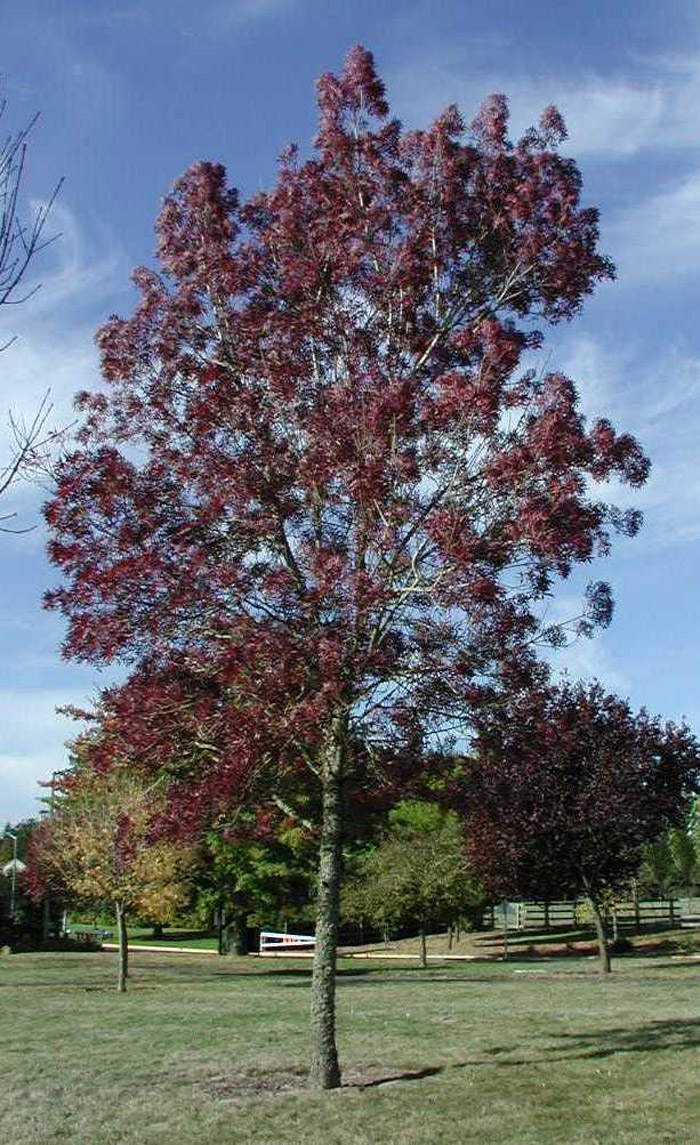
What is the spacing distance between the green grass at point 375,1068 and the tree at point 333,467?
1.21 m

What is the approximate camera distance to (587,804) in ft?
80.5

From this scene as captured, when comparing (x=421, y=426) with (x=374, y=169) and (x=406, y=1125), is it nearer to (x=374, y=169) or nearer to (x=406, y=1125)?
(x=374, y=169)

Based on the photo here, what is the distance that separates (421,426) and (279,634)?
7.57 feet

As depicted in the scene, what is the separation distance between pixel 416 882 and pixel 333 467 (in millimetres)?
24847

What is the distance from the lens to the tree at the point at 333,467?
9.64 meters

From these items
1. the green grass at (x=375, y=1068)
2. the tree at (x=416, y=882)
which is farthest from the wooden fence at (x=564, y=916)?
the green grass at (x=375, y=1068)

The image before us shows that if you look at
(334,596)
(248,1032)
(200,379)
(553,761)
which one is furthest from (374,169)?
(553,761)

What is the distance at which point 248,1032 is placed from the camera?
1432 cm

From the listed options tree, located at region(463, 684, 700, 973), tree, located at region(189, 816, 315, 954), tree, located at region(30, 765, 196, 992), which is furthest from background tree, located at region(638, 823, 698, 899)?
tree, located at region(30, 765, 196, 992)

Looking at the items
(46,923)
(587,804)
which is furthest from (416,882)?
(46,923)

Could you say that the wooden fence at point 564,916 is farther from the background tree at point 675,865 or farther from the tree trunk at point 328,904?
the tree trunk at point 328,904

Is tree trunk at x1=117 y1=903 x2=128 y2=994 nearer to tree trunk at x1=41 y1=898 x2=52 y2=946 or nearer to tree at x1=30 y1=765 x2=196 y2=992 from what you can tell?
tree at x1=30 y1=765 x2=196 y2=992

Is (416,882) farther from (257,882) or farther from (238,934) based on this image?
(238,934)

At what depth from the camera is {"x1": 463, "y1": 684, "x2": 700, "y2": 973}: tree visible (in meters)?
24.5
